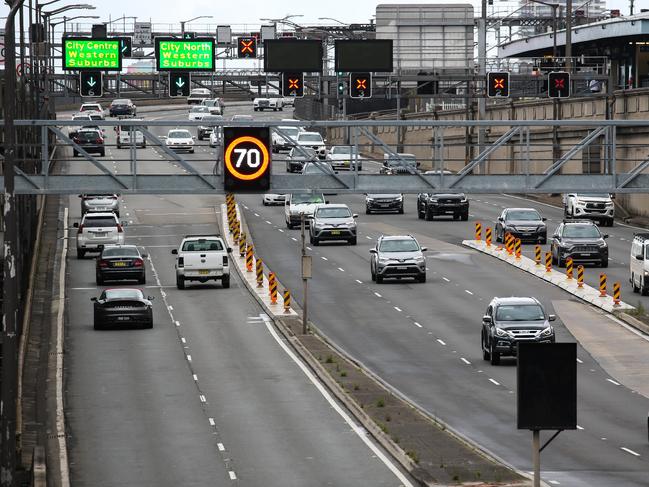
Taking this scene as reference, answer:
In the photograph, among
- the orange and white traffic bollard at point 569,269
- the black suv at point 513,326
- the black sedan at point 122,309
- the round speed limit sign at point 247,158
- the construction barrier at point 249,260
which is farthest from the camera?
the construction barrier at point 249,260

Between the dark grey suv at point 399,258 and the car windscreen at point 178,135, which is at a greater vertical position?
the car windscreen at point 178,135

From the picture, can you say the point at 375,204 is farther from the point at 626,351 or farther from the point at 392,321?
the point at 626,351

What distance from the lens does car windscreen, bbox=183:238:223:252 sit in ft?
199

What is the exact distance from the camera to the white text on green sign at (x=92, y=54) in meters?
64.2

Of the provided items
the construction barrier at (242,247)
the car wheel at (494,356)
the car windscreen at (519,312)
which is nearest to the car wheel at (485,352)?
the car wheel at (494,356)

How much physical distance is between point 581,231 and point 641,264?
8.06 m

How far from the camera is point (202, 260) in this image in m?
61.1

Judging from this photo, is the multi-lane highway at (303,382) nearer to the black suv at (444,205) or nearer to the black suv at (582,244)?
the black suv at (582,244)

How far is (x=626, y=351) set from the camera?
46.6 metres

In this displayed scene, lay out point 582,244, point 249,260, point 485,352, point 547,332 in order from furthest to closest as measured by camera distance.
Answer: point 249,260 < point 582,244 < point 485,352 < point 547,332

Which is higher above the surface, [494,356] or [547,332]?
[547,332]

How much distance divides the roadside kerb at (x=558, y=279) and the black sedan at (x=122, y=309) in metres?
14.7

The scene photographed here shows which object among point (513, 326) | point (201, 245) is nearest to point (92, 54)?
point (201, 245)

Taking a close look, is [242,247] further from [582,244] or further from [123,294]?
[123,294]
